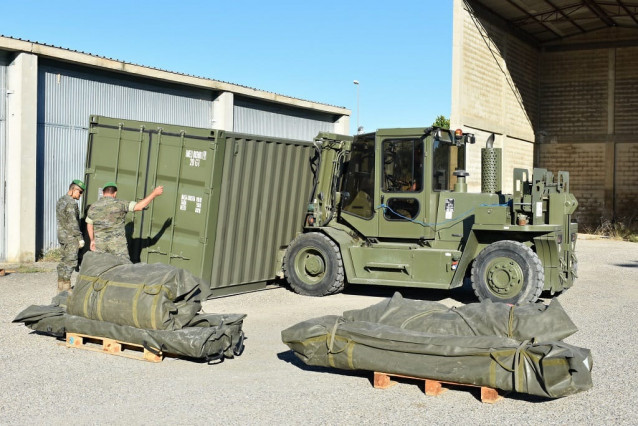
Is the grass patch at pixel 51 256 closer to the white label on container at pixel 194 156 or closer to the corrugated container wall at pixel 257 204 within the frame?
the corrugated container wall at pixel 257 204

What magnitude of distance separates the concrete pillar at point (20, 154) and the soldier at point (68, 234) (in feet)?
14.5

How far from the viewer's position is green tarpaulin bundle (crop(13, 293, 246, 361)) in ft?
23.1

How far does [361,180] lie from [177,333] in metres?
5.36

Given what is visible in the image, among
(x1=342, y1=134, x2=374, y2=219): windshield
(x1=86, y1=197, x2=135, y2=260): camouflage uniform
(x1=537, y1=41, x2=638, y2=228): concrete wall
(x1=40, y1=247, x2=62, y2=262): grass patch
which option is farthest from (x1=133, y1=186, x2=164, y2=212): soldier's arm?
(x1=537, y1=41, x2=638, y2=228): concrete wall

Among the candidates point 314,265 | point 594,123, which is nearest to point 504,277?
point 314,265

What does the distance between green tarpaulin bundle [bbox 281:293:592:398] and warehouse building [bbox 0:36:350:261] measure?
A: 32.3ft

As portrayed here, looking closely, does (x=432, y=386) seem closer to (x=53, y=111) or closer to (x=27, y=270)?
(x=27, y=270)

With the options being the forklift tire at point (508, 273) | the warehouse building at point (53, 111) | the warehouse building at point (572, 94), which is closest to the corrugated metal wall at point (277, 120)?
the warehouse building at point (53, 111)

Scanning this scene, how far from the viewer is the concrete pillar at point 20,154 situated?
567 inches

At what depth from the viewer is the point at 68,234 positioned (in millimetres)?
10602

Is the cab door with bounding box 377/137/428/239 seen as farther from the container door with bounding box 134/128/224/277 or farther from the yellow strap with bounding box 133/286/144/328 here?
the yellow strap with bounding box 133/286/144/328

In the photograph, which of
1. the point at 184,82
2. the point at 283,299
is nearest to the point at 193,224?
the point at 283,299

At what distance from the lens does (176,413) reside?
568 cm

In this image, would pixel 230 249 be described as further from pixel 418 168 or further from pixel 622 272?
pixel 622 272
